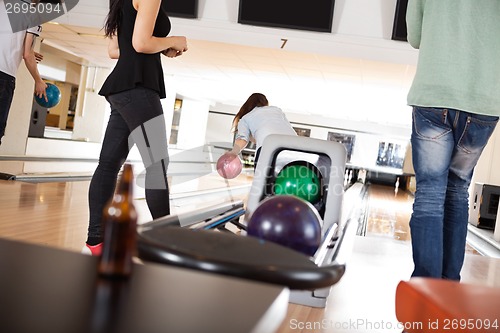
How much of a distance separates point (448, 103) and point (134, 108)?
3.83 feet

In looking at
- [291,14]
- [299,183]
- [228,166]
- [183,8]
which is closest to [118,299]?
[299,183]

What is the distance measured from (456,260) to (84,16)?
13.5ft

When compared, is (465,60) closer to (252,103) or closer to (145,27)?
(145,27)

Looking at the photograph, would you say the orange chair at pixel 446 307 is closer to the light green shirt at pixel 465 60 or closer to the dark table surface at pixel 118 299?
the dark table surface at pixel 118 299

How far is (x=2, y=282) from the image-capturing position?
612mm

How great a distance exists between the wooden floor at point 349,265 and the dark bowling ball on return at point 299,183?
43cm

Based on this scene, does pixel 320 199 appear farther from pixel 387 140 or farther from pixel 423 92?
pixel 387 140

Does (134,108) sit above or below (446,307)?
above

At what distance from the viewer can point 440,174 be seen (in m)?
1.81

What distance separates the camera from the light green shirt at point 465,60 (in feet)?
5.81

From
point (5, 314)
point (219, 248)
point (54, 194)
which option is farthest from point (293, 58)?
point (5, 314)

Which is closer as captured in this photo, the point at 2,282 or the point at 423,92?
the point at 2,282

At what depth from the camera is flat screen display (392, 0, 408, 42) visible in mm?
4215

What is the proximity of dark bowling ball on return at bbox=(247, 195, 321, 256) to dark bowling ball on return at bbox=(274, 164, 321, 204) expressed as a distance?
95 centimetres
